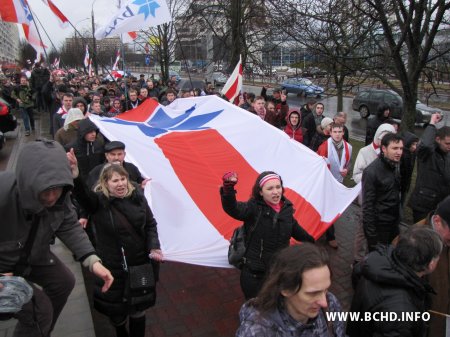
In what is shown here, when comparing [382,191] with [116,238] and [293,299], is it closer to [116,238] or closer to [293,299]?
[293,299]

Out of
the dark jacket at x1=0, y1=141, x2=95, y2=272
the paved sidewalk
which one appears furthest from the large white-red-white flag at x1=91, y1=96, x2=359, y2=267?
the dark jacket at x1=0, y1=141, x2=95, y2=272

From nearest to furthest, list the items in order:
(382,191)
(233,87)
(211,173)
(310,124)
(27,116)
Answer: (382,191), (211,173), (310,124), (233,87), (27,116)

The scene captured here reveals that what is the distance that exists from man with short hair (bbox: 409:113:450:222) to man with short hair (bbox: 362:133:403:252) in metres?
0.56

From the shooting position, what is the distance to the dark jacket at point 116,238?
9.36 feet

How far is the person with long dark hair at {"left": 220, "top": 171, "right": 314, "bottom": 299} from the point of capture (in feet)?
9.48

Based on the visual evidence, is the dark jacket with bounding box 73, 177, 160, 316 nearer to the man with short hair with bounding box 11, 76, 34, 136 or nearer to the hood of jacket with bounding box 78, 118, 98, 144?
the hood of jacket with bounding box 78, 118, 98, 144

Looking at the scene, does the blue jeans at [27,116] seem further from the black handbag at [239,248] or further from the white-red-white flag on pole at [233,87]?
the black handbag at [239,248]

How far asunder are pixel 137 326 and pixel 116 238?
763 mm

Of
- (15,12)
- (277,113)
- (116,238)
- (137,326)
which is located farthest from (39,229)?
(277,113)

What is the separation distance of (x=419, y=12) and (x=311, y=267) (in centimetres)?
563

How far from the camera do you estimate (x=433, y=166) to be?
164 inches

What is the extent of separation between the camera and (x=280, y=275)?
168 centimetres

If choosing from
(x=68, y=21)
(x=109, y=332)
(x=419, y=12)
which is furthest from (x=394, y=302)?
(x=68, y=21)

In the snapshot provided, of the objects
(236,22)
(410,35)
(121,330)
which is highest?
(236,22)
